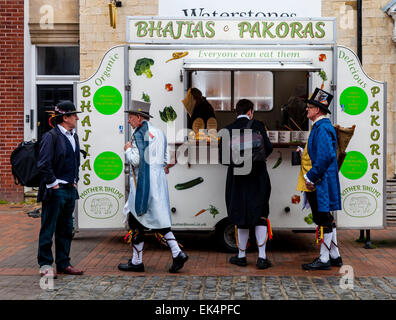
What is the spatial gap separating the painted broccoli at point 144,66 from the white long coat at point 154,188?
4.18ft

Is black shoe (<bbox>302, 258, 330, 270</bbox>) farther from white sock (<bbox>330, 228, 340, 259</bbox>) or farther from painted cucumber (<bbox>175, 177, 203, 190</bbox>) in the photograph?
painted cucumber (<bbox>175, 177, 203, 190</bbox>)

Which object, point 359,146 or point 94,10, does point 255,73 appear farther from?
point 94,10

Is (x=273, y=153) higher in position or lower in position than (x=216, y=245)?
higher

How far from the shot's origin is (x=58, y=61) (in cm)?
1252

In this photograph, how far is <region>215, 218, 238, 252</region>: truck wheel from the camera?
24.7ft

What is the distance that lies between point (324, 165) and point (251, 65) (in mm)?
1674

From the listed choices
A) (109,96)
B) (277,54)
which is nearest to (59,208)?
(109,96)

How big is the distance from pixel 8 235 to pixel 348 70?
546 centimetres

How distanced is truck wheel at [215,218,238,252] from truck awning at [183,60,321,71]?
199 centimetres

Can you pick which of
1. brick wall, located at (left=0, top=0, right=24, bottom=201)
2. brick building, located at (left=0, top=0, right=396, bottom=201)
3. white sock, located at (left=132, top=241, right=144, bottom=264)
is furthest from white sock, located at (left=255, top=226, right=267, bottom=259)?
brick wall, located at (left=0, top=0, right=24, bottom=201)

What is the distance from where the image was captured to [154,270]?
666 centimetres

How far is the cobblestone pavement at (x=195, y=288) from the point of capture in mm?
5504

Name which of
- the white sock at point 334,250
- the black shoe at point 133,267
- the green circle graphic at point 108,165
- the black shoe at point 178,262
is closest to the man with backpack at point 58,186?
the black shoe at point 133,267

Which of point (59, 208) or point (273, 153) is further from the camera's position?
point (273, 153)
